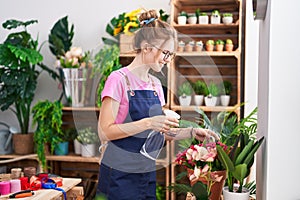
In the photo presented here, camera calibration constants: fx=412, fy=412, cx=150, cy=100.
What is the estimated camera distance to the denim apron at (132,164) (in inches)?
62.9

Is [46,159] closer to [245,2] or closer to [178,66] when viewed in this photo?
[178,66]

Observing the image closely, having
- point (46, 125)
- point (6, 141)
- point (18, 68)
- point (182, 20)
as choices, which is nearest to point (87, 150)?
point (46, 125)

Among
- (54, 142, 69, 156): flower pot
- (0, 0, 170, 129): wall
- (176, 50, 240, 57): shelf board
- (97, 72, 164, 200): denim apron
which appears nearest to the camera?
(97, 72, 164, 200): denim apron

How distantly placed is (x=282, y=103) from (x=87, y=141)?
6.56 ft

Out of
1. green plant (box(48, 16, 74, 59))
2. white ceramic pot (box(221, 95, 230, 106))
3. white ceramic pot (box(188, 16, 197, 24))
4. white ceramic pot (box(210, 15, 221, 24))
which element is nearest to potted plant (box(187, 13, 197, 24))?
white ceramic pot (box(188, 16, 197, 24))

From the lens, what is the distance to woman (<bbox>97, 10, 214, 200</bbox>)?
56.5 inches

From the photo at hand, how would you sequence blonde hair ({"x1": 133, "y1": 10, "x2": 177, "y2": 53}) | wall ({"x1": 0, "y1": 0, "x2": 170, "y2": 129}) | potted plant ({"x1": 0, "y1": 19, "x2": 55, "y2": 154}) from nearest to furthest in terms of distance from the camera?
blonde hair ({"x1": 133, "y1": 10, "x2": 177, "y2": 53}), potted plant ({"x1": 0, "y1": 19, "x2": 55, "y2": 154}), wall ({"x1": 0, "y1": 0, "x2": 170, "y2": 129})

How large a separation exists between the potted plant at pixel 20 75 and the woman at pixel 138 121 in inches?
53.6

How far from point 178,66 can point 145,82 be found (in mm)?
1428

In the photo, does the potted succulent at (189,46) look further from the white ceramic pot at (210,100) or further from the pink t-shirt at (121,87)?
the pink t-shirt at (121,87)

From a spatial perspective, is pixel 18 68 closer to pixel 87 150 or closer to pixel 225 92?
pixel 87 150

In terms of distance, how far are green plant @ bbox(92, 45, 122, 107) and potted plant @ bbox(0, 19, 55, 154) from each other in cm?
39

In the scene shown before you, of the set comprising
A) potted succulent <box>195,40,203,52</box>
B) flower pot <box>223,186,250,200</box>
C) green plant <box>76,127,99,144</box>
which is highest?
potted succulent <box>195,40,203,52</box>

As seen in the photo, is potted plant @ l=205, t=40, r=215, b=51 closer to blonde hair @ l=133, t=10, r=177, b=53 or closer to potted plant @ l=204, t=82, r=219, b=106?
potted plant @ l=204, t=82, r=219, b=106
